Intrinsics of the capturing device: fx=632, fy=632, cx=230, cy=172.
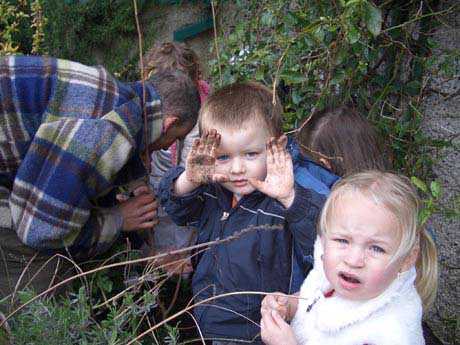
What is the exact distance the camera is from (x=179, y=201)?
7.06 feet

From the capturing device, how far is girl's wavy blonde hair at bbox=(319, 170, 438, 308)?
5.20ft

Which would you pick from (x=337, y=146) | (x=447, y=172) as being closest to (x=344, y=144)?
(x=337, y=146)

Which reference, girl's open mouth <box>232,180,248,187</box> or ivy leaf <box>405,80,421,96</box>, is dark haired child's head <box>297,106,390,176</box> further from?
ivy leaf <box>405,80,421,96</box>

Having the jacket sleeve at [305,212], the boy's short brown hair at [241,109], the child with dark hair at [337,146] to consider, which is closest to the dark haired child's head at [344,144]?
the child with dark hair at [337,146]

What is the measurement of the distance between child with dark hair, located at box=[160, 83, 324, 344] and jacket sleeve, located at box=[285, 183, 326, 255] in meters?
0.04

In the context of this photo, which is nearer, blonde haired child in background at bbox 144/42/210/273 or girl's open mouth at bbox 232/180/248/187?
girl's open mouth at bbox 232/180/248/187

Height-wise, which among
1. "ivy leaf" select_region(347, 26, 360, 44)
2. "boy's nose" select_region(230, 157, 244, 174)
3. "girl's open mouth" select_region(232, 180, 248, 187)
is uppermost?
"ivy leaf" select_region(347, 26, 360, 44)

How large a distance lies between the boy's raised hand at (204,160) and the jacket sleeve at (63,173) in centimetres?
24

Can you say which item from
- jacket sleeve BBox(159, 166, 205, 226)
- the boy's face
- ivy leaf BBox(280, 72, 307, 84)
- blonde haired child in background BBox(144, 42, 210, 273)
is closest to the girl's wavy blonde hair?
the boy's face

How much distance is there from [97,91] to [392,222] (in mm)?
1083

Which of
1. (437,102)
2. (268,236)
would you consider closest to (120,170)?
(268,236)

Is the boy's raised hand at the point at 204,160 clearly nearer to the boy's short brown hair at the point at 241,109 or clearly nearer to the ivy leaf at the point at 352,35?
the boy's short brown hair at the point at 241,109

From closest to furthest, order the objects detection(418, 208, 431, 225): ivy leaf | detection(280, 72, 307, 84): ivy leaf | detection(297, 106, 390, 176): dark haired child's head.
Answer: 1. detection(418, 208, 431, 225): ivy leaf
2. detection(297, 106, 390, 176): dark haired child's head
3. detection(280, 72, 307, 84): ivy leaf

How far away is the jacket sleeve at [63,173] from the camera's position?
79.0 inches
